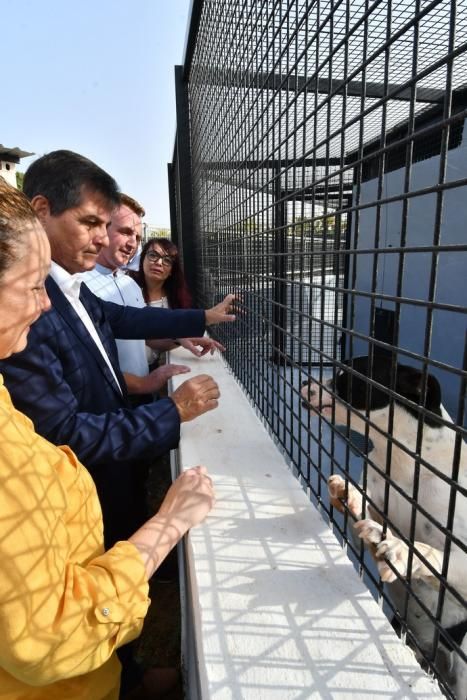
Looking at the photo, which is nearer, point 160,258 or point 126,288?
point 126,288

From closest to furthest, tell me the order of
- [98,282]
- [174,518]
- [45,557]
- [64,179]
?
[45,557]
[174,518]
[64,179]
[98,282]

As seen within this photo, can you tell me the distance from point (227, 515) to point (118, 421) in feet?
1.33

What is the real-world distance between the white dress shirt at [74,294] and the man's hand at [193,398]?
0.83 ft

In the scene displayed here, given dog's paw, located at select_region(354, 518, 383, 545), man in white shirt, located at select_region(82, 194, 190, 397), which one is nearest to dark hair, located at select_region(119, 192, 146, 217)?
man in white shirt, located at select_region(82, 194, 190, 397)

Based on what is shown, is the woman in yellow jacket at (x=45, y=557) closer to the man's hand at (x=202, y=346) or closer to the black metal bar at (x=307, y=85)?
the black metal bar at (x=307, y=85)

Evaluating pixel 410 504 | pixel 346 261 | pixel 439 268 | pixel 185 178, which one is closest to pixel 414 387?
pixel 346 261

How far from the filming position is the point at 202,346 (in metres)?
2.69

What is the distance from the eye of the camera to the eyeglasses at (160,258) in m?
3.20

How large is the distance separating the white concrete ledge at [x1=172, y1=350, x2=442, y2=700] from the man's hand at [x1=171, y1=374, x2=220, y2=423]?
0.21m

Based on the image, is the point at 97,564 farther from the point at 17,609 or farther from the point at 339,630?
the point at 339,630

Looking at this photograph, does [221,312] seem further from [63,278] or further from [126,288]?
[63,278]

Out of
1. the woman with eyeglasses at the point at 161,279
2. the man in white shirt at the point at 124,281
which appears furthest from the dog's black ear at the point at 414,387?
the woman with eyeglasses at the point at 161,279

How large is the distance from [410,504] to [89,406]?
961 millimetres

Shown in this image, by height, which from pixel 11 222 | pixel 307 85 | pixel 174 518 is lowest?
pixel 174 518
